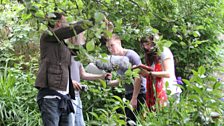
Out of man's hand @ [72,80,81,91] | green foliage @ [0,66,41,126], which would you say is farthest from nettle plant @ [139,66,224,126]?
green foliage @ [0,66,41,126]

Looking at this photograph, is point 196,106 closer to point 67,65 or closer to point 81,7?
point 81,7

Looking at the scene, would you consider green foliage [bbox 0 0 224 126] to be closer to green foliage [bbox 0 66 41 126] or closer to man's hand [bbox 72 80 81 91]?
green foliage [bbox 0 66 41 126]

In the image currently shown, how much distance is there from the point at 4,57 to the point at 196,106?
4317 millimetres

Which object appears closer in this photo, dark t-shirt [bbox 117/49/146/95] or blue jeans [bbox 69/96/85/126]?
blue jeans [bbox 69/96/85/126]

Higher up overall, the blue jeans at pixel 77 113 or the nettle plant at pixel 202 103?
the nettle plant at pixel 202 103

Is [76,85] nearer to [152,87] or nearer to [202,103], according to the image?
[152,87]

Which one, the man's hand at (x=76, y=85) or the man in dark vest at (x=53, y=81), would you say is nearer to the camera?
the man in dark vest at (x=53, y=81)

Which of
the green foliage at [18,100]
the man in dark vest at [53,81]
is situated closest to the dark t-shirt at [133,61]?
the man in dark vest at [53,81]

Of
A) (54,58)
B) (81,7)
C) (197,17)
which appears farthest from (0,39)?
(81,7)

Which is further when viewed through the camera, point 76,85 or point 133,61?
point 133,61

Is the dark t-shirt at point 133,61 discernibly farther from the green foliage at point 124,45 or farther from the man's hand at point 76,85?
the man's hand at point 76,85

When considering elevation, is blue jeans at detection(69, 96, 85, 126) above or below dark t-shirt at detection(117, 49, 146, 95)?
below

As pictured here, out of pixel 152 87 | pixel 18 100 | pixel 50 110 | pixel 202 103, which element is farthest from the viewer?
pixel 18 100

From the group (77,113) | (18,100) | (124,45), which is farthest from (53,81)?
(124,45)
